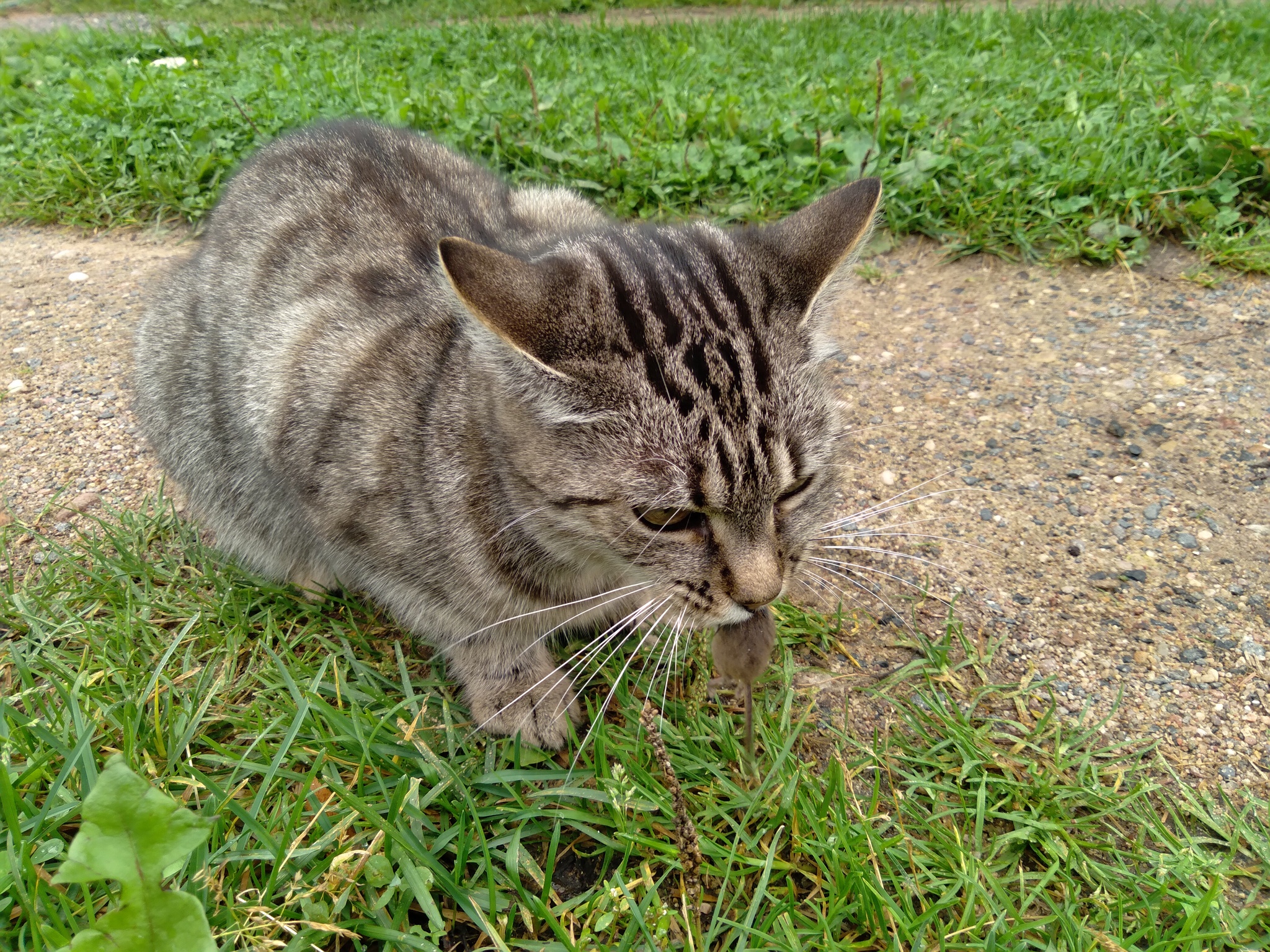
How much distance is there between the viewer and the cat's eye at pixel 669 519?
1.75m

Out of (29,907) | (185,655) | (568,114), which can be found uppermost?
(568,114)

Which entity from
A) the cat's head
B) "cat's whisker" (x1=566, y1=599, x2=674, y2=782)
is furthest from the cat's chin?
"cat's whisker" (x1=566, y1=599, x2=674, y2=782)

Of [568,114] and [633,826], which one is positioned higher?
[568,114]

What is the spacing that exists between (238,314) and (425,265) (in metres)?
0.65

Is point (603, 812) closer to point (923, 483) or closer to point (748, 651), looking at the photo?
point (748, 651)

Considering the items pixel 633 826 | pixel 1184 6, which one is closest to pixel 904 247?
pixel 633 826

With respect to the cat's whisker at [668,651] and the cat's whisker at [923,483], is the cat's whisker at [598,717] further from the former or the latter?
the cat's whisker at [923,483]

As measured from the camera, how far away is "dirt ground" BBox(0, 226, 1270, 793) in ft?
7.30

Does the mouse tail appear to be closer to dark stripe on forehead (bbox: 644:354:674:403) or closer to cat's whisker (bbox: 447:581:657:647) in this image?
cat's whisker (bbox: 447:581:657:647)

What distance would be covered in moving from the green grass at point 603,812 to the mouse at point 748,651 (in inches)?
5.9

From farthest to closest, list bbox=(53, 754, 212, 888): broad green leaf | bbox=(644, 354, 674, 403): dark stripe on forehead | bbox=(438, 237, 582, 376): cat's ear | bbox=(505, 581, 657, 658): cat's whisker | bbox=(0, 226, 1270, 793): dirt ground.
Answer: bbox=(0, 226, 1270, 793): dirt ground → bbox=(505, 581, 657, 658): cat's whisker → bbox=(644, 354, 674, 403): dark stripe on forehead → bbox=(438, 237, 582, 376): cat's ear → bbox=(53, 754, 212, 888): broad green leaf

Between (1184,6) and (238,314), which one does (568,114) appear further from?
(1184,6)

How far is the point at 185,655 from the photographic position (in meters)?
2.23

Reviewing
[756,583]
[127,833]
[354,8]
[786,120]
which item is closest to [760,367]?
[756,583]
